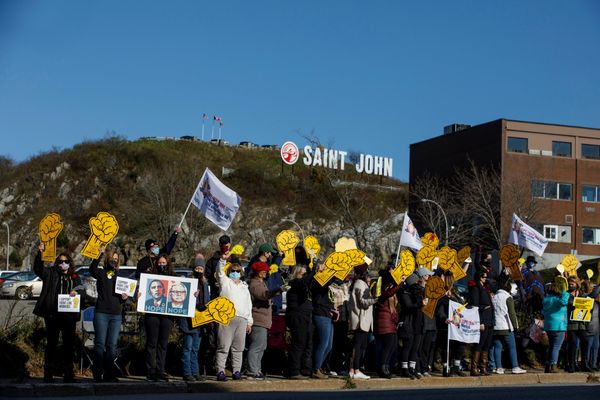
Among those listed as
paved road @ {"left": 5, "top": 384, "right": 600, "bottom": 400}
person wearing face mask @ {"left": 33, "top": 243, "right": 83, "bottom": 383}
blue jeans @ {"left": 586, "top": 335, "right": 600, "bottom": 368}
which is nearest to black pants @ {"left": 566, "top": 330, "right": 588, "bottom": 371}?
blue jeans @ {"left": 586, "top": 335, "right": 600, "bottom": 368}

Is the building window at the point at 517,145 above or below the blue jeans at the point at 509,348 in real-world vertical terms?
above

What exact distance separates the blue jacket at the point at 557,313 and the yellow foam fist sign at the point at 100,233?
31.0ft

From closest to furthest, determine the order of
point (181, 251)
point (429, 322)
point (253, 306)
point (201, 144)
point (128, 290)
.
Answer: point (128, 290)
point (253, 306)
point (429, 322)
point (181, 251)
point (201, 144)

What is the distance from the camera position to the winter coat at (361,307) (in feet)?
50.3

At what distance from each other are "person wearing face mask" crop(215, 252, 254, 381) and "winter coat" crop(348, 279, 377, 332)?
192 cm

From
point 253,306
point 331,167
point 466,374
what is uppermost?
point 331,167

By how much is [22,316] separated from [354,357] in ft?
18.6

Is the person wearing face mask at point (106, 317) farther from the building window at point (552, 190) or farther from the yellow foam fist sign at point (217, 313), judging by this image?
the building window at point (552, 190)

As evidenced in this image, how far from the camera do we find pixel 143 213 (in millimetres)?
64938

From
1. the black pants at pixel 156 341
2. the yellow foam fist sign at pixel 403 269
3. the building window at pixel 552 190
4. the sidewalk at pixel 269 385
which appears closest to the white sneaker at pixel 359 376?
the sidewalk at pixel 269 385

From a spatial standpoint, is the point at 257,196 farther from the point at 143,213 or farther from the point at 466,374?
the point at 466,374

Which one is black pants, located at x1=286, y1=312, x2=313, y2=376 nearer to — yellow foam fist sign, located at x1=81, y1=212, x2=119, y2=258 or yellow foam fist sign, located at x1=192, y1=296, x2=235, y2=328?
yellow foam fist sign, located at x1=192, y1=296, x2=235, y2=328

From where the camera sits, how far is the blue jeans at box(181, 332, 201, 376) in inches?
548

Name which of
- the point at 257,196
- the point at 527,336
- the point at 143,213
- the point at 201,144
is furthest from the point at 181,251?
the point at 527,336
